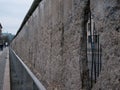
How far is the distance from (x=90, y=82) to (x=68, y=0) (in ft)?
3.55

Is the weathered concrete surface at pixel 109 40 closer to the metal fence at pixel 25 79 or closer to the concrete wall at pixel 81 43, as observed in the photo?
the concrete wall at pixel 81 43

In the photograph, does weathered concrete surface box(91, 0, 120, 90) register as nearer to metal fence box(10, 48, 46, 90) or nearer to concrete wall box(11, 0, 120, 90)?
concrete wall box(11, 0, 120, 90)

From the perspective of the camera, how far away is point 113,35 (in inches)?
87.5

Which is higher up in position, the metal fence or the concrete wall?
the concrete wall

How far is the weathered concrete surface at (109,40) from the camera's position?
2.17m

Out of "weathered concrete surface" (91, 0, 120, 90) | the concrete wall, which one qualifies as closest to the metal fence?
the concrete wall

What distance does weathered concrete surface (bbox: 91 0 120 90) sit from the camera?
7.11ft

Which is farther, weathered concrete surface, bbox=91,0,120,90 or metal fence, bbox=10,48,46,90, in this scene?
metal fence, bbox=10,48,46,90

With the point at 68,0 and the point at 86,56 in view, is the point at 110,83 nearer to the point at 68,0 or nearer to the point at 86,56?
the point at 86,56

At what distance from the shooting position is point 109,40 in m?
2.28

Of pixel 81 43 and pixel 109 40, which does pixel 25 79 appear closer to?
pixel 81 43

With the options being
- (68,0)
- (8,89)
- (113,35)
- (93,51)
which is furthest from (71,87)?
(8,89)

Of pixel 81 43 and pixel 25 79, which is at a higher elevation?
pixel 81 43

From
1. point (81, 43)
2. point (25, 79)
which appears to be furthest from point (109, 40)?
point (25, 79)
